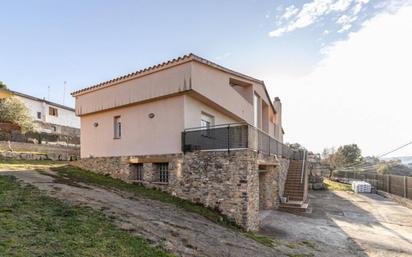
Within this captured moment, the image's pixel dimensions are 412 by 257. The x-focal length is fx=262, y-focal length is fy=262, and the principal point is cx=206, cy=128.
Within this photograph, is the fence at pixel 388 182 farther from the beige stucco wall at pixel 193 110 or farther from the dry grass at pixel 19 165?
the dry grass at pixel 19 165

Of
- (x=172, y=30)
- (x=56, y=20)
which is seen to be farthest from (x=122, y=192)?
(x=56, y=20)

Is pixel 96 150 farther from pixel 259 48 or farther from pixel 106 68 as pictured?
pixel 259 48

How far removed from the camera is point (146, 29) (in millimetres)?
15656

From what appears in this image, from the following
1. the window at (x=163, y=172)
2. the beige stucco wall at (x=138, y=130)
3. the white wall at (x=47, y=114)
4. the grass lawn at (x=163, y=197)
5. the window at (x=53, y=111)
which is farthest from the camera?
the window at (x=53, y=111)

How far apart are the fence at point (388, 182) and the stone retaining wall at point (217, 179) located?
41.5 feet

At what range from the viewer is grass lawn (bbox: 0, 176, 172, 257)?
4679 mm

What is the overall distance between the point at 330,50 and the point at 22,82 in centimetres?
4027

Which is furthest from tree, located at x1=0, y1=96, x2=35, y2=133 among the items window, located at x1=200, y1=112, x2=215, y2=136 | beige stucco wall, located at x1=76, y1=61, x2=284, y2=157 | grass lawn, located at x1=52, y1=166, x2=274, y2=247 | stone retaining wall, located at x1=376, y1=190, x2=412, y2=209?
stone retaining wall, located at x1=376, y1=190, x2=412, y2=209

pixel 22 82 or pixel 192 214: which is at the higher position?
pixel 22 82

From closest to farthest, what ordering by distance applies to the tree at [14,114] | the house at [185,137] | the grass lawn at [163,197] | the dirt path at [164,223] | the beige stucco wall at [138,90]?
1. the dirt path at [164,223]
2. the grass lawn at [163,197]
3. the house at [185,137]
4. the beige stucco wall at [138,90]
5. the tree at [14,114]

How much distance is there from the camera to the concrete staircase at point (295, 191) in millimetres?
→ 15688

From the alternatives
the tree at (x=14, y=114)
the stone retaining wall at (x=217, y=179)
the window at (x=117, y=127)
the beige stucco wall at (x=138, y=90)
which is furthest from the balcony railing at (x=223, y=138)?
the tree at (x=14, y=114)

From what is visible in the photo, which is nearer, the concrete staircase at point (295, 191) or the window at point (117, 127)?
the window at point (117, 127)

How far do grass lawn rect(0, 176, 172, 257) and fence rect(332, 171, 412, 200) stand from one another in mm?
20217
